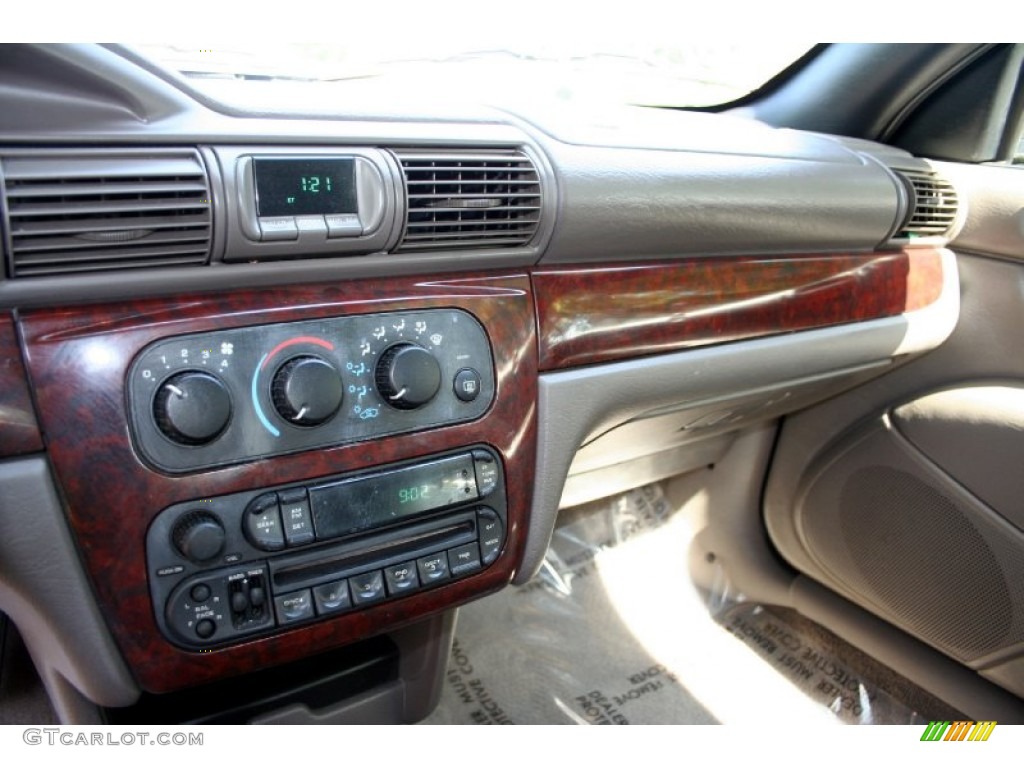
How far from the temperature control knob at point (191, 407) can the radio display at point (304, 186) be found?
174 mm

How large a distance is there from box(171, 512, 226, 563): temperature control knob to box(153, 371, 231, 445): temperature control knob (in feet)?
0.26

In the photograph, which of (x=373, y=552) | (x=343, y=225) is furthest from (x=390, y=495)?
(x=343, y=225)

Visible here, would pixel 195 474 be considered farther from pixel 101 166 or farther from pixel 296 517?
pixel 101 166

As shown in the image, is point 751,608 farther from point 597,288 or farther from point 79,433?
point 79,433

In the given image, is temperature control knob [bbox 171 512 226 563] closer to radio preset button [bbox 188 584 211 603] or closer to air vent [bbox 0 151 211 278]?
radio preset button [bbox 188 584 211 603]

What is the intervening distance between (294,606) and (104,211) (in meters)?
0.44

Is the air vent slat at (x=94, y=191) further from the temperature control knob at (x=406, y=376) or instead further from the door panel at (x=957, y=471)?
the door panel at (x=957, y=471)

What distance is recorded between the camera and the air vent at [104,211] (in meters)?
0.71

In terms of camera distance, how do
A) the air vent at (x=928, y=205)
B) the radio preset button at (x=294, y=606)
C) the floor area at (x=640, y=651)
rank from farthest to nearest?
the floor area at (x=640, y=651) < the air vent at (x=928, y=205) < the radio preset button at (x=294, y=606)

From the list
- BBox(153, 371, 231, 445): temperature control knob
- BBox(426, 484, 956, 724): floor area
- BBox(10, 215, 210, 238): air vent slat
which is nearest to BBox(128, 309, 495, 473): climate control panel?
BBox(153, 371, 231, 445): temperature control knob

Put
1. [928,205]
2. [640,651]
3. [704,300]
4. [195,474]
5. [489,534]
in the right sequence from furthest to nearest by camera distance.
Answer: [640,651] < [928,205] < [704,300] < [489,534] < [195,474]

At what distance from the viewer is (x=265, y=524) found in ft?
2.86

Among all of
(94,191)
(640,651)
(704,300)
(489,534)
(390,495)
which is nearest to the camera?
(94,191)

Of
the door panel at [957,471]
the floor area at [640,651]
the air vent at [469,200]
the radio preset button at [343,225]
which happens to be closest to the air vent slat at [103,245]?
the radio preset button at [343,225]
